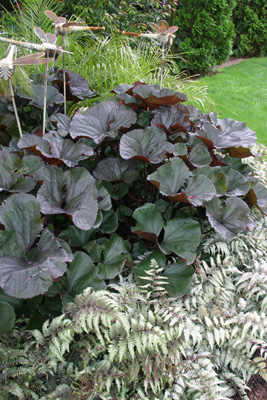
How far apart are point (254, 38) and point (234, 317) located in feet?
34.9

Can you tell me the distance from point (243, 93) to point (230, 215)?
5.98 metres

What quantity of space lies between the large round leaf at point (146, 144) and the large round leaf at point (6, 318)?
887 mm

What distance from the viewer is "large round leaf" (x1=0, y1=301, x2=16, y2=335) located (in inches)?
48.4

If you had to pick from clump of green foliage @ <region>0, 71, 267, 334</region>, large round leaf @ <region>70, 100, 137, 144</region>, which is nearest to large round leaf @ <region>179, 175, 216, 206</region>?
clump of green foliage @ <region>0, 71, 267, 334</region>

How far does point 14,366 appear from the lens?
1.30 m

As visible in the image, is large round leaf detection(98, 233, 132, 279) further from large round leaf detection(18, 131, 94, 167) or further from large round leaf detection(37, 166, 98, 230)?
large round leaf detection(18, 131, 94, 167)

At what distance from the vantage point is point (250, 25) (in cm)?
996

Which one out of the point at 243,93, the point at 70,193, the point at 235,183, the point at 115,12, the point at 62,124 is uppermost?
the point at 115,12

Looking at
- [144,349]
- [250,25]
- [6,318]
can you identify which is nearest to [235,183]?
[144,349]

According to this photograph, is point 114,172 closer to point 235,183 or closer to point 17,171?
point 17,171

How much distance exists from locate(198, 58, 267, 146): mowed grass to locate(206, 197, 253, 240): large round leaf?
318 centimetres

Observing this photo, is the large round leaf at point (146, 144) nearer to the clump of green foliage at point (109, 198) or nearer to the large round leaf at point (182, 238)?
the clump of green foliage at point (109, 198)

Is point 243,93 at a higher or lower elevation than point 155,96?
lower

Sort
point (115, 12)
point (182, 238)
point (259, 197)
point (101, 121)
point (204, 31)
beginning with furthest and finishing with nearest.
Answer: point (204, 31), point (115, 12), point (259, 197), point (101, 121), point (182, 238)
